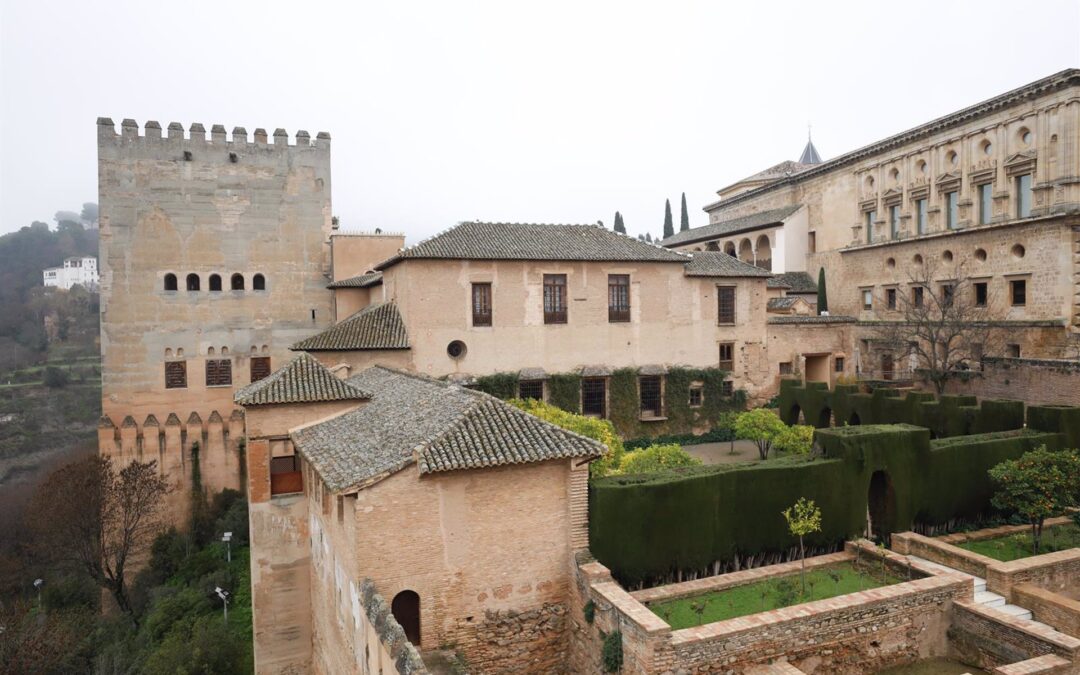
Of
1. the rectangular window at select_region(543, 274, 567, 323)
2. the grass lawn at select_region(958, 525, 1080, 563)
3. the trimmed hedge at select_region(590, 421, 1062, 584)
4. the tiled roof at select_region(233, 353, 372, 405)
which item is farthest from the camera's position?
the rectangular window at select_region(543, 274, 567, 323)

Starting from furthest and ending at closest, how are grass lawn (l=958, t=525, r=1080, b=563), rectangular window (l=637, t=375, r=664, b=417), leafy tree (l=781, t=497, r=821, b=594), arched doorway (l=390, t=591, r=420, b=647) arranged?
rectangular window (l=637, t=375, r=664, b=417), grass lawn (l=958, t=525, r=1080, b=563), leafy tree (l=781, t=497, r=821, b=594), arched doorway (l=390, t=591, r=420, b=647)

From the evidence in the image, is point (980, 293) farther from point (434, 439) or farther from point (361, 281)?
point (434, 439)

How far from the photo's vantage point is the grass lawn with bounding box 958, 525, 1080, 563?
39.8 ft

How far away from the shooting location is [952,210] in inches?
1025

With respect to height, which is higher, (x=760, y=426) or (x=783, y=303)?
(x=783, y=303)

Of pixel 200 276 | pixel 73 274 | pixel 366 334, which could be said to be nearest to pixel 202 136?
pixel 200 276

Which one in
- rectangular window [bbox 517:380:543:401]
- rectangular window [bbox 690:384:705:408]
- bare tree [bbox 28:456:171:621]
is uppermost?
rectangular window [bbox 517:380:543:401]

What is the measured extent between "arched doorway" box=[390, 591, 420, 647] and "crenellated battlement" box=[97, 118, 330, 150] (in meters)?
22.6

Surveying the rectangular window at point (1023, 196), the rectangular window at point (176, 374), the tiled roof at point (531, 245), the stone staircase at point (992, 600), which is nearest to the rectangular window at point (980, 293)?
the rectangular window at point (1023, 196)

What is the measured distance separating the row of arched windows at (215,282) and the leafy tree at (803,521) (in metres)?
22.2

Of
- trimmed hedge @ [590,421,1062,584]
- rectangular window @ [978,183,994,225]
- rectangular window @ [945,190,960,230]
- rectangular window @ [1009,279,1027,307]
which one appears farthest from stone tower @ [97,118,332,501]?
rectangular window @ [1009,279,1027,307]

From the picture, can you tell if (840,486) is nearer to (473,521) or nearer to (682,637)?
(682,637)

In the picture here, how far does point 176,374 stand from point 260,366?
9.74 feet

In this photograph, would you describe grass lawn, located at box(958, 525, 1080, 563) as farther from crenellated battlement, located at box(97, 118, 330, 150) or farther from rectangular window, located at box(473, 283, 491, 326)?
crenellated battlement, located at box(97, 118, 330, 150)
